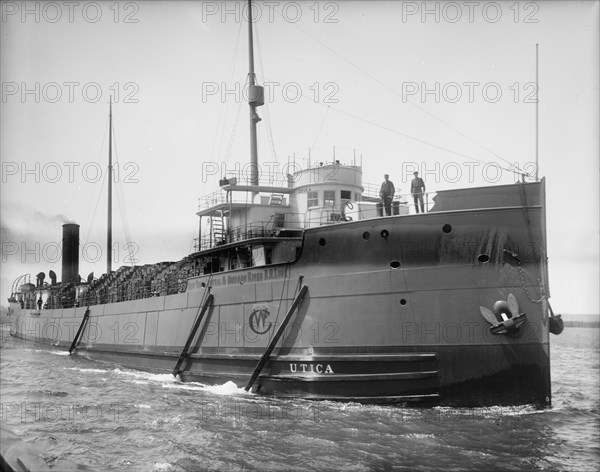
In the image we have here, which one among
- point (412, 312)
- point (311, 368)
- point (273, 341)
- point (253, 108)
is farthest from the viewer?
point (253, 108)

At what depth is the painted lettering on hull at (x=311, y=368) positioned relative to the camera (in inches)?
556

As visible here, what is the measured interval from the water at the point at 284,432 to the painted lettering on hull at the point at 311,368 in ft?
2.51

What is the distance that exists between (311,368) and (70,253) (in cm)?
3294

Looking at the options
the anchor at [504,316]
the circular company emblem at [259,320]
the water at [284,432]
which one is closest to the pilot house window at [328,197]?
the circular company emblem at [259,320]

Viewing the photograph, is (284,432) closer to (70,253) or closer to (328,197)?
(328,197)

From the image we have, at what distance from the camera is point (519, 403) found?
12.7m

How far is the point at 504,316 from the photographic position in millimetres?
12680

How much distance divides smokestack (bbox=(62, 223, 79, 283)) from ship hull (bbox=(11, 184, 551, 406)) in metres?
29.7

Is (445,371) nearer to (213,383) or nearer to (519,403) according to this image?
(519,403)

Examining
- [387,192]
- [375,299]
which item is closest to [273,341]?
[375,299]

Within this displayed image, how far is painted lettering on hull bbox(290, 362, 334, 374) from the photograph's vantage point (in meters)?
14.1

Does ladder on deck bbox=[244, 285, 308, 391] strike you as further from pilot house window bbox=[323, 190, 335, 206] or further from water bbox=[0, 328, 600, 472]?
pilot house window bbox=[323, 190, 335, 206]

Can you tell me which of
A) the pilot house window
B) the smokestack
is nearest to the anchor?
the pilot house window

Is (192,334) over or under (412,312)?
under
